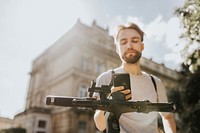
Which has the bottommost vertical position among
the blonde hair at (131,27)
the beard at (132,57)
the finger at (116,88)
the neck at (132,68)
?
the finger at (116,88)

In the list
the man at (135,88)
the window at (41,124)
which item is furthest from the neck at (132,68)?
the window at (41,124)

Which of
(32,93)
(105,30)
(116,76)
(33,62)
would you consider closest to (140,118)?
(116,76)

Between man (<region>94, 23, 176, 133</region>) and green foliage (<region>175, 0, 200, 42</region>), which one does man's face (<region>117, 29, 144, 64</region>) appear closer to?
man (<region>94, 23, 176, 133</region>)

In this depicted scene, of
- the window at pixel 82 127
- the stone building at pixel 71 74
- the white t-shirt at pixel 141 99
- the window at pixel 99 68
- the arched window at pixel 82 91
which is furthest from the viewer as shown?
the window at pixel 99 68

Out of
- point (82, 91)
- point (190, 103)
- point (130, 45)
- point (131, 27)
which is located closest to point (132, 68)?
point (130, 45)

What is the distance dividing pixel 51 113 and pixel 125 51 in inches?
913

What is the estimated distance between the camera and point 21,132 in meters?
23.0

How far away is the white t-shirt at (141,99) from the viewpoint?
88.4 inches

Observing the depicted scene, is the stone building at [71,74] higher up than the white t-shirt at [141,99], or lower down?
higher up

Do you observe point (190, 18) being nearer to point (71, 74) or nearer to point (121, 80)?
point (121, 80)

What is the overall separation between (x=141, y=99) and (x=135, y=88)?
126 mm

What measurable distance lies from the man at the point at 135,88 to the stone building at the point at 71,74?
65.5ft

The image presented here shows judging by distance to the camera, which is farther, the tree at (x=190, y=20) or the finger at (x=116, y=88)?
the tree at (x=190, y=20)

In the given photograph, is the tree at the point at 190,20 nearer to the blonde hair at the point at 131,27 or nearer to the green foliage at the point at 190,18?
the green foliage at the point at 190,18
